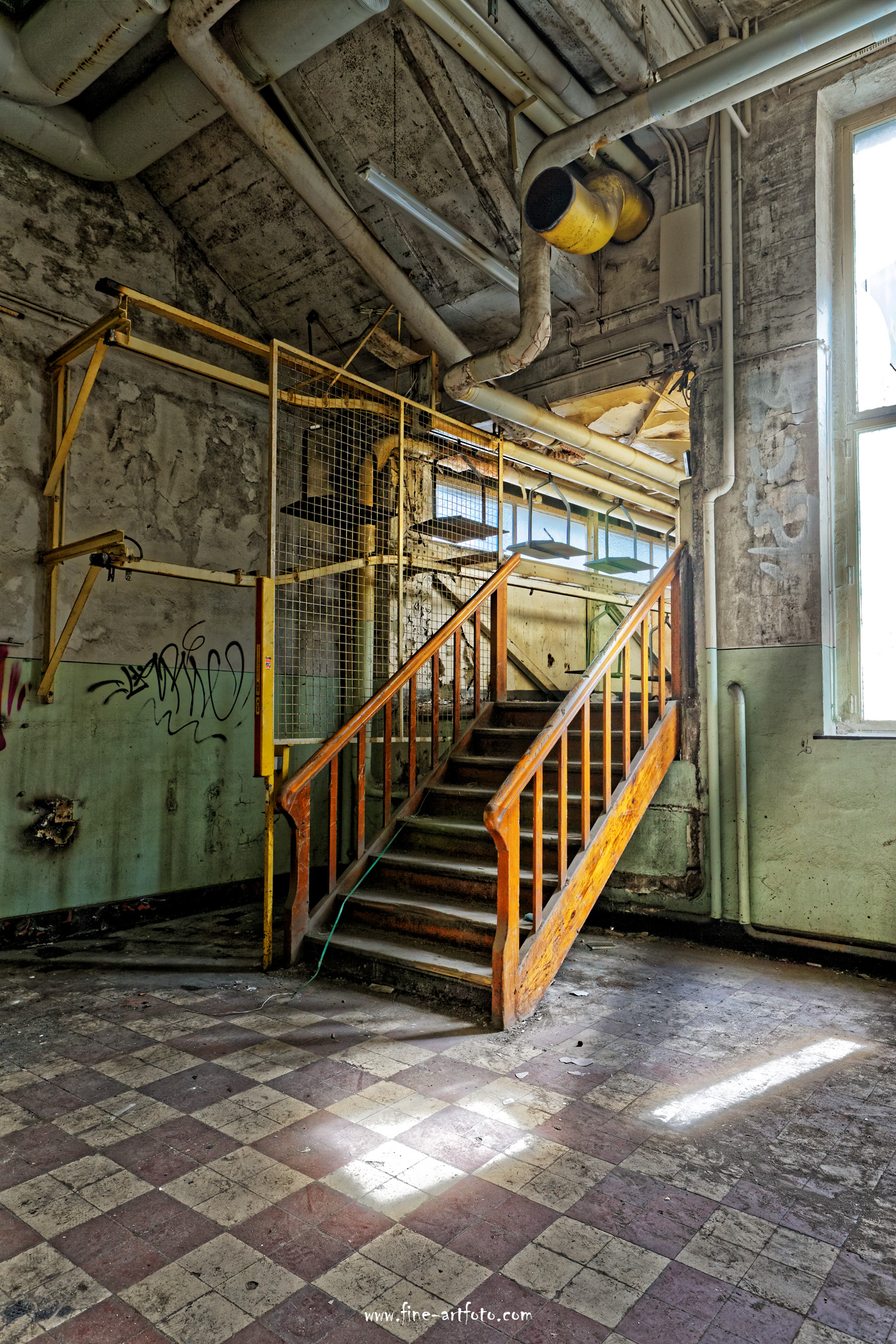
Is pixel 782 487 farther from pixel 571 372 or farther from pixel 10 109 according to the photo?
pixel 10 109

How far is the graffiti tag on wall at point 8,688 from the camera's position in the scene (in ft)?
16.3

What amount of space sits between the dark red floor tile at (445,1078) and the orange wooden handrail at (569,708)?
0.97m

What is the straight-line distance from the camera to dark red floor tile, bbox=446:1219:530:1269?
2025 millimetres

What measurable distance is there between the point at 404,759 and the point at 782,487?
3.43 meters

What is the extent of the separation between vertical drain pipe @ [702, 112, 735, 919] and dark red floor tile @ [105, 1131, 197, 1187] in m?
3.57

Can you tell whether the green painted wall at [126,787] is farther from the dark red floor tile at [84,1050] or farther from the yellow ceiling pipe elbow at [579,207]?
the yellow ceiling pipe elbow at [579,207]

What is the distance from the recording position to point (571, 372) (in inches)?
241

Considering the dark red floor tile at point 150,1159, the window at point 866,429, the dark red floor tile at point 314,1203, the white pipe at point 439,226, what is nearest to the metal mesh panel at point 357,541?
the white pipe at point 439,226

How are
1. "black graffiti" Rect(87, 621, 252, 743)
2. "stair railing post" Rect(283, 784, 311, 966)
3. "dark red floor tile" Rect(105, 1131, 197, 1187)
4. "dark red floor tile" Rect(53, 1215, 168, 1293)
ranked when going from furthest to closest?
"black graffiti" Rect(87, 621, 252, 743)
"stair railing post" Rect(283, 784, 311, 966)
"dark red floor tile" Rect(105, 1131, 197, 1187)
"dark red floor tile" Rect(53, 1215, 168, 1293)

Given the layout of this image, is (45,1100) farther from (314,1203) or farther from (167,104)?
(167,104)

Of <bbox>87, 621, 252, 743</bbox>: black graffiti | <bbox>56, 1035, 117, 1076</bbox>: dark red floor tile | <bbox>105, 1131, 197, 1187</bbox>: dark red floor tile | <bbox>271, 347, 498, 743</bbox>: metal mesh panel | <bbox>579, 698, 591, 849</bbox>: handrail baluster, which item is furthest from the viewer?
<bbox>271, 347, 498, 743</bbox>: metal mesh panel

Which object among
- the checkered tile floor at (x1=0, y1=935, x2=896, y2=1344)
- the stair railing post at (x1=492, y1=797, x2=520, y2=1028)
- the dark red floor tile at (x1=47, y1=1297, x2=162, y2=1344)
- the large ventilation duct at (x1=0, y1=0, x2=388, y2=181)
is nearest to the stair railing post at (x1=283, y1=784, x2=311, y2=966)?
the checkered tile floor at (x1=0, y1=935, x2=896, y2=1344)

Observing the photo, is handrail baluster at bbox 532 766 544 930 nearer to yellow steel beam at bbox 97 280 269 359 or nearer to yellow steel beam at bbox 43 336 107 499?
yellow steel beam at bbox 97 280 269 359

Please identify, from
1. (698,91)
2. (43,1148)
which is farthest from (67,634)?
(698,91)
